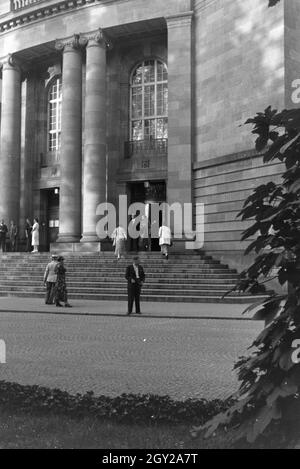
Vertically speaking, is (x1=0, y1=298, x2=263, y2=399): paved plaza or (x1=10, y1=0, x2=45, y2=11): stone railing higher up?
(x1=10, y1=0, x2=45, y2=11): stone railing

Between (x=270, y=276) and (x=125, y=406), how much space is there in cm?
217

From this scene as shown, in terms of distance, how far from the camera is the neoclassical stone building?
2617 cm

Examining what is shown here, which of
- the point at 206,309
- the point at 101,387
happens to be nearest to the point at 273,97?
the point at 206,309

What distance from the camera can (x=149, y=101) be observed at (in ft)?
113

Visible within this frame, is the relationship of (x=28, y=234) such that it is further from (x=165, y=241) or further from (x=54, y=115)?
(x=165, y=241)

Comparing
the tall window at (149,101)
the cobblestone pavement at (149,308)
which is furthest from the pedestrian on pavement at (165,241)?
the tall window at (149,101)

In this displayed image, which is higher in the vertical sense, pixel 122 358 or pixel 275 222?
pixel 275 222

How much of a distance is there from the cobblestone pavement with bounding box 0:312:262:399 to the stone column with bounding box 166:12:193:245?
49.1ft

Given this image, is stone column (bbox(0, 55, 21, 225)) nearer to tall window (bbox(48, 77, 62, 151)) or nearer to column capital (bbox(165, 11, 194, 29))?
tall window (bbox(48, 77, 62, 151))

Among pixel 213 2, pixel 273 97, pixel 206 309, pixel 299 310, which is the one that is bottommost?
pixel 206 309

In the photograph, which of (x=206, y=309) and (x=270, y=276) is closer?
(x=270, y=276)

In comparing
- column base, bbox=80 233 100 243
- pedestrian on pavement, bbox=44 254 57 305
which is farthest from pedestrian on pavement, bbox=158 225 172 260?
pedestrian on pavement, bbox=44 254 57 305
